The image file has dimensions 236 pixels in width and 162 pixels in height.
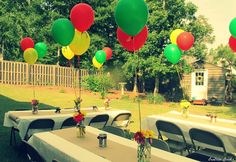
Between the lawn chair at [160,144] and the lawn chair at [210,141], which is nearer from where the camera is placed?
the lawn chair at [160,144]

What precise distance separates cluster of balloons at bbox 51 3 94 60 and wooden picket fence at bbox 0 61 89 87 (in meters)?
14.5

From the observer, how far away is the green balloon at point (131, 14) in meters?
3.70

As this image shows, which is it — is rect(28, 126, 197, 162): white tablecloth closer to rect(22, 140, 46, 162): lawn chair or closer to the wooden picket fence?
rect(22, 140, 46, 162): lawn chair

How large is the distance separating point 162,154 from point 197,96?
18.9 meters

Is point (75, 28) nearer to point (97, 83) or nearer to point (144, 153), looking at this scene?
point (144, 153)

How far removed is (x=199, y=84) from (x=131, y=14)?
1914 centimetres

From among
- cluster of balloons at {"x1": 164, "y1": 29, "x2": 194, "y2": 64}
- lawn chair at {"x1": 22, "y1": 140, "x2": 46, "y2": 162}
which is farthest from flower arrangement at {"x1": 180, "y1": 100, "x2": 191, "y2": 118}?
lawn chair at {"x1": 22, "y1": 140, "x2": 46, "y2": 162}

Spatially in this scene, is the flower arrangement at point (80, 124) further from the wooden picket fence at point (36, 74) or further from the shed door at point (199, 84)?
the shed door at point (199, 84)

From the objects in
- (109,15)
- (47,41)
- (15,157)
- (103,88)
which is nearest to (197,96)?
(103,88)

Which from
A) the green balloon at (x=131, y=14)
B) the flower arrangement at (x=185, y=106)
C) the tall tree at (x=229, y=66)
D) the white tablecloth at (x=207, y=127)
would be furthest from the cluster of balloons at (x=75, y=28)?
the tall tree at (x=229, y=66)

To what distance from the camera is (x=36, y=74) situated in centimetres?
2098

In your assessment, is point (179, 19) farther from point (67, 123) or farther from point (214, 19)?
point (214, 19)

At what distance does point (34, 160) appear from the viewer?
3.58 meters

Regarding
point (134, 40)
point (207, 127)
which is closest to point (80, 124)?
point (134, 40)
